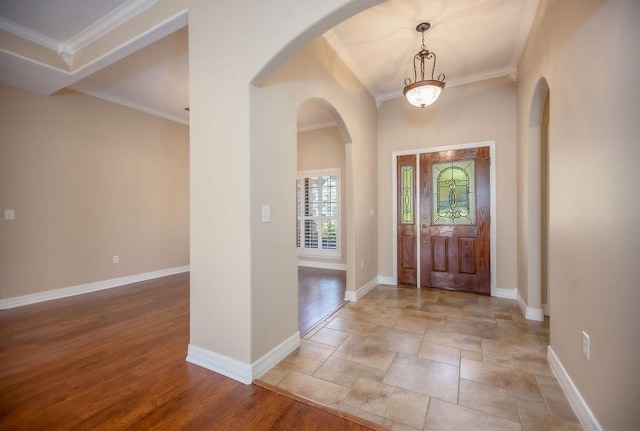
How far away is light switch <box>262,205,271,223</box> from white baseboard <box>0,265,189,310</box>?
383cm

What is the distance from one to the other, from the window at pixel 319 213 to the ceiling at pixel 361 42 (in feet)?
6.86

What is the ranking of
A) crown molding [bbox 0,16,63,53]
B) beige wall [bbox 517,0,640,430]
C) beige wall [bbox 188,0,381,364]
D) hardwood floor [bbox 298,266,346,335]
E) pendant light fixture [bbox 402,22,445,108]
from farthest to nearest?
1. hardwood floor [bbox 298,266,346,335]
2. pendant light fixture [bbox 402,22,445,108]
3. crown molding [bbox 0,16,63,53]
4. beige wall [bbox 188,0,381,364]
5. beige wall [bbox 517,0,640,430]

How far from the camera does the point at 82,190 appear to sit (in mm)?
4133

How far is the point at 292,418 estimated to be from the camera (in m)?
1.60

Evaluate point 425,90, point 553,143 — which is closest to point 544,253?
point 553,143

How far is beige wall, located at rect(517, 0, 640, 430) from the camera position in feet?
3.81

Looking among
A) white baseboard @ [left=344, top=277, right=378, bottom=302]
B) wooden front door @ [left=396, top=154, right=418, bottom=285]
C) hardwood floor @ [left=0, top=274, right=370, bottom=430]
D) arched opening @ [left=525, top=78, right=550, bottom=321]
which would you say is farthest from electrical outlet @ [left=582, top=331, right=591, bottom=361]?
wooden front door @ [left=396, top=154, right=418, bottom=285]

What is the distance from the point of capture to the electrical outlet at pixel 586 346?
1.51m

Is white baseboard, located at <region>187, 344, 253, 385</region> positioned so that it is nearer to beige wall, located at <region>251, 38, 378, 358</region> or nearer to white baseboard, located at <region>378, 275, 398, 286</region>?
beige wall, located at <region>251, 38, 378, 358</region>

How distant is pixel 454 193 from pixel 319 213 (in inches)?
109

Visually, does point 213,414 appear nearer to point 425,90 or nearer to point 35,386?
point 35,386

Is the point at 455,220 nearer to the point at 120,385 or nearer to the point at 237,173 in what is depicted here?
the point at 237,173

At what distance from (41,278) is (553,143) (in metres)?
5.93

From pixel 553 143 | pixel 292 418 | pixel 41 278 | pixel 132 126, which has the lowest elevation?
pixel 292 418
